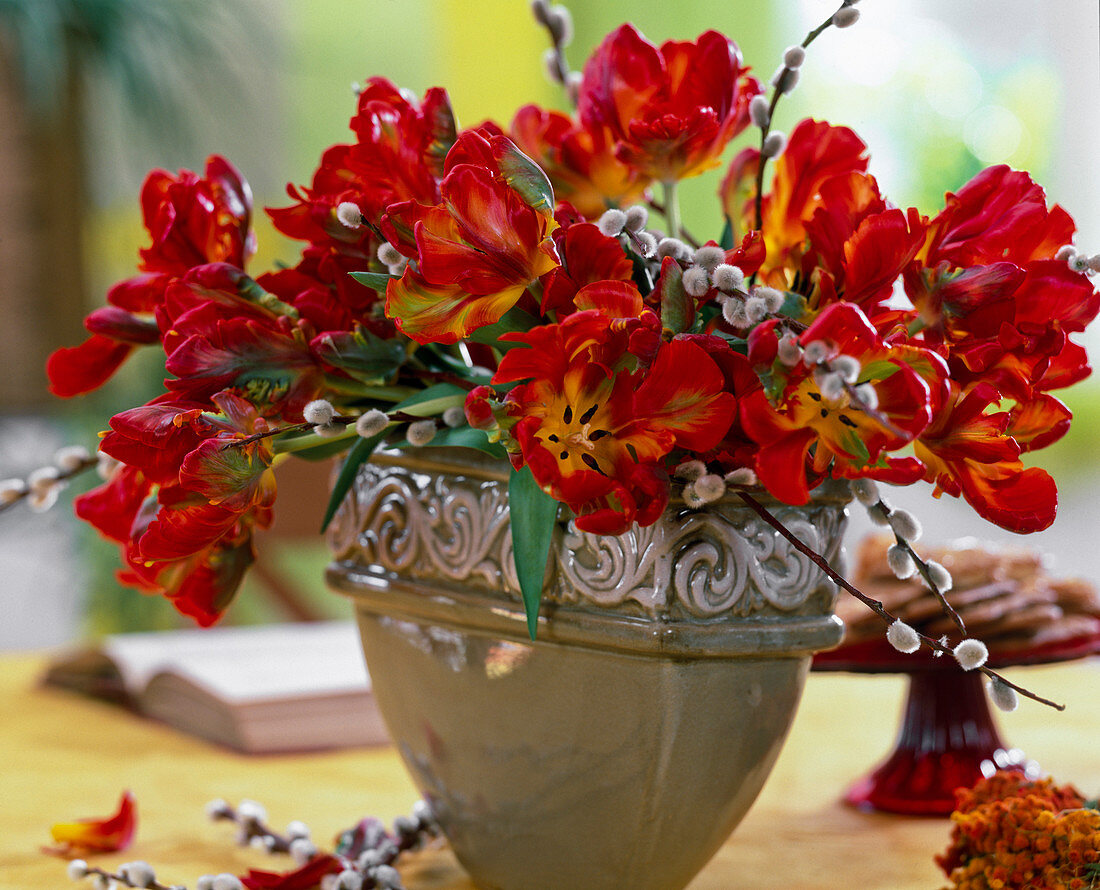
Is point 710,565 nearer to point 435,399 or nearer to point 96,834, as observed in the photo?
point 435,399

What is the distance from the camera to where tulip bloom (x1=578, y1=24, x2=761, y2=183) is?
480mm

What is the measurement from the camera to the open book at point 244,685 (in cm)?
88

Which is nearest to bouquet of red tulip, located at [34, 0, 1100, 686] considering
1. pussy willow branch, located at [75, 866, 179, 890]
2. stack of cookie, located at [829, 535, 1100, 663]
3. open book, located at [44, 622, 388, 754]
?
pussy willow branch, located at [75, 866, 179, 890]

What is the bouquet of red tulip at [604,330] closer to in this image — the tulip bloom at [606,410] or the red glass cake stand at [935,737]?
the tulip bloom at [606,410]

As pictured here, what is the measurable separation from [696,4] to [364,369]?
2.40m

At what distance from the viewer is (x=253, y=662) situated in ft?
3.35

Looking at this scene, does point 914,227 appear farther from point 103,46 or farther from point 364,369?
point 103,46

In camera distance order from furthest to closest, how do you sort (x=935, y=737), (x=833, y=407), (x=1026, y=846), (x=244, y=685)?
(x=244, y=685)
(x=935, y=737)
(x=1026, y=846)
(x=833, y=407)

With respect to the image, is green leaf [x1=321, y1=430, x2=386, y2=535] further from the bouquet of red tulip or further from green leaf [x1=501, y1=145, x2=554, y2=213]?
green leaf [x1=501, y1=145, x2=554, y2=213]

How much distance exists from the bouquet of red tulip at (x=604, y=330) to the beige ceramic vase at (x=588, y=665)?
0.08ft

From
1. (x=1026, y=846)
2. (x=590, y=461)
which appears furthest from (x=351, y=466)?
(x=1026, y=846)

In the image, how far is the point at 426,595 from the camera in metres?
0.51

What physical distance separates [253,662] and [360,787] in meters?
0.26

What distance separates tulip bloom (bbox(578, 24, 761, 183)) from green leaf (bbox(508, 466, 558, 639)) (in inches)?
5.6
